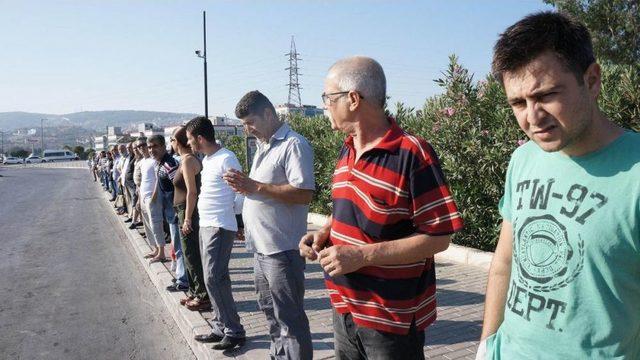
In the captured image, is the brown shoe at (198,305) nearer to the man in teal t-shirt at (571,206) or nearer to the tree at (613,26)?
the man in teal t-shirt at (571,206)

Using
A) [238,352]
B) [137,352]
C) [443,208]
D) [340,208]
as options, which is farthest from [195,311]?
[443,208]

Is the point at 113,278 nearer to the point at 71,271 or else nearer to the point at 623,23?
the point at 71,271

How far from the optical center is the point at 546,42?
4.84ft

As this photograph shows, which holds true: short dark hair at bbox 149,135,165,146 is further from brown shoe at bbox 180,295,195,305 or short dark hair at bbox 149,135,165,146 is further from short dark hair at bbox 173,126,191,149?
brown shoe at bbox 180,295,195,305

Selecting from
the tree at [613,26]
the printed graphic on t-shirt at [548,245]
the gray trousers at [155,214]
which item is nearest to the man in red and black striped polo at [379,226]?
the printed graphic on t-shirt at [548,245]

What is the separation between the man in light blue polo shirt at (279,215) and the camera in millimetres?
3328

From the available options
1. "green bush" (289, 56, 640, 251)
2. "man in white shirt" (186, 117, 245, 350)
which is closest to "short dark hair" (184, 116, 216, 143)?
"man in white shirt" (186, 117, 245, 350)

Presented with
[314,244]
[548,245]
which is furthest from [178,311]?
[548,245]

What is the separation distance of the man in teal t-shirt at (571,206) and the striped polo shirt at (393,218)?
505 mm

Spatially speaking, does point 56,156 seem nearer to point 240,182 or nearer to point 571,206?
point 240,182

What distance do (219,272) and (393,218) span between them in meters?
2.56

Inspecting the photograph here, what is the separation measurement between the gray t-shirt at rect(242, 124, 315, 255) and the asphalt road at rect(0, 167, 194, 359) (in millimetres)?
1950

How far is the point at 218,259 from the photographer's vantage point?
14.1 feet

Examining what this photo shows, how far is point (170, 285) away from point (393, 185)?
5.08m
